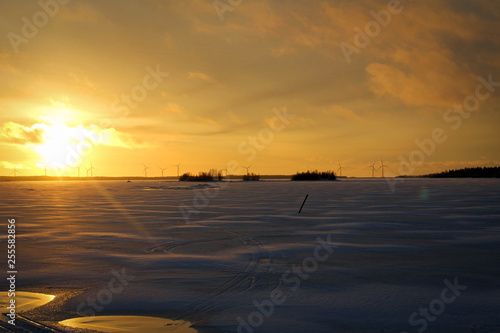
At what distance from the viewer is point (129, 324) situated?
4082 millimetres

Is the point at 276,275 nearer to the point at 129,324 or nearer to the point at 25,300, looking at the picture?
the point at 129,324

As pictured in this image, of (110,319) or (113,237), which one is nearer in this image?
(110,319)

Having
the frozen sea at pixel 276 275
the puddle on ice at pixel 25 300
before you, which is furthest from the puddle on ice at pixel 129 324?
the puddle on ice at pixel 25 300

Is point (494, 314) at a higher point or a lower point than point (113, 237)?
lower

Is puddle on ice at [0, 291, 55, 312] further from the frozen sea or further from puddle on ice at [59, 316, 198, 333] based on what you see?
puddle on ice at [59, 316, 198, 333]

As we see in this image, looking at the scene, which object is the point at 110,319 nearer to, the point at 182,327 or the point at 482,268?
the point at 182,327

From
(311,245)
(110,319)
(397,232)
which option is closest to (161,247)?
(311,245)

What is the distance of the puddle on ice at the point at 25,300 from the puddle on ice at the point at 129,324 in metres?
0.76

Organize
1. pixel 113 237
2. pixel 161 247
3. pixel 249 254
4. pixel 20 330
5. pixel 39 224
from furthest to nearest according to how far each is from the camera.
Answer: pixel 39 224
pixel 113 237
pixel 161 247
pixel 249 254
pixel 20 330

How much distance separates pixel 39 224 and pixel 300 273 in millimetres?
9462

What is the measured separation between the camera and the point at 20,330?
12.7ft

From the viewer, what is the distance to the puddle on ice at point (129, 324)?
394cm

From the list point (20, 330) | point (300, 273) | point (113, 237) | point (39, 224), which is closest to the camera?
point (20, 330)

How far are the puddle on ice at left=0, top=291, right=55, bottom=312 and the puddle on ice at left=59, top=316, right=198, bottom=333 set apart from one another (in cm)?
76
